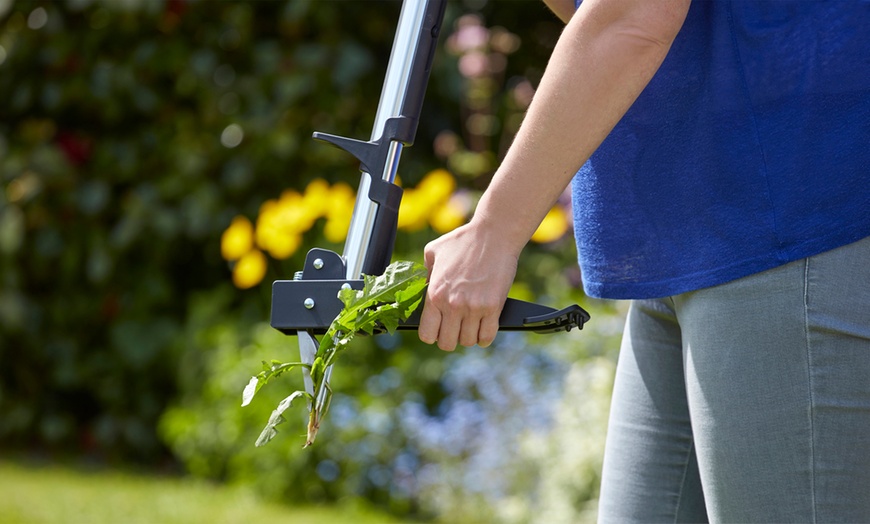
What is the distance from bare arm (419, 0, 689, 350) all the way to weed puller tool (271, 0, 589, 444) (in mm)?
95

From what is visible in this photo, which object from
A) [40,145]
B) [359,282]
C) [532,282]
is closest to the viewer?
[359,282]

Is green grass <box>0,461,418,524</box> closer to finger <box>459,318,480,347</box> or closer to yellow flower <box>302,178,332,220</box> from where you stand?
yellow flower <box>302,178,332,220</box>

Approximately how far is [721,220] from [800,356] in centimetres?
16

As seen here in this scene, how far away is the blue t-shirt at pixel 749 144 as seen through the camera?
1.01 m

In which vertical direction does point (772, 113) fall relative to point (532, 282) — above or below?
below

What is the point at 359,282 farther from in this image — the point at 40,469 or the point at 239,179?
the point at 40,469

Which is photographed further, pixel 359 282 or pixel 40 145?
pixel 40 145

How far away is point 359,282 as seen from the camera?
1143mm

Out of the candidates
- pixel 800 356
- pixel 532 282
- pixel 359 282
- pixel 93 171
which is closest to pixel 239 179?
pixel 93 171

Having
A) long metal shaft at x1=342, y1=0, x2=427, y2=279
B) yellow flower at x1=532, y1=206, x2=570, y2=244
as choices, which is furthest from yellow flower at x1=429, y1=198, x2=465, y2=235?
long metal shaft at x1=342, y1=0, x2=427, y2=279

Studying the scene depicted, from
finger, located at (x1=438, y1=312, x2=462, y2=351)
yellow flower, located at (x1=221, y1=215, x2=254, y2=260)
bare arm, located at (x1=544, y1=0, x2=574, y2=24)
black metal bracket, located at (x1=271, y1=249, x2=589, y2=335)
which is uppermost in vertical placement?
yellow flower, located at (x1=221, y1=215, x2=254, y2=260)

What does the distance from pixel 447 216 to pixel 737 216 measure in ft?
8.50

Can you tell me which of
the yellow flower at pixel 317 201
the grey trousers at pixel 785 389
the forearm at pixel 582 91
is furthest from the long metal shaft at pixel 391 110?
the yellow flower at pixel 317 201

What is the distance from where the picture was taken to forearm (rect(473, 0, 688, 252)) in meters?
0.99
